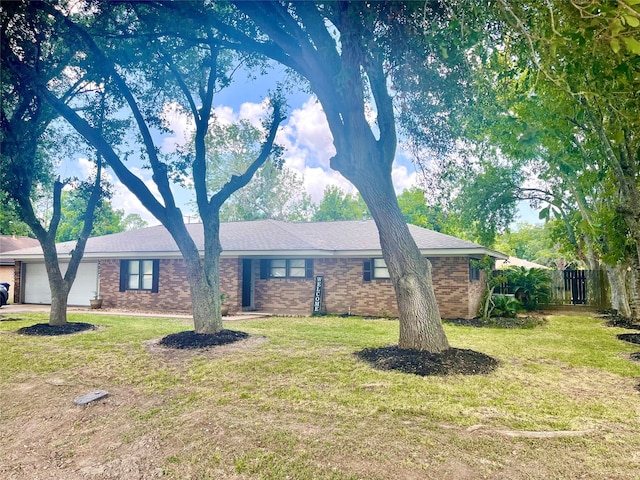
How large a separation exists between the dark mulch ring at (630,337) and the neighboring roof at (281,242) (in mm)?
4360

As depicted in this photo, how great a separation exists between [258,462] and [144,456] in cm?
106

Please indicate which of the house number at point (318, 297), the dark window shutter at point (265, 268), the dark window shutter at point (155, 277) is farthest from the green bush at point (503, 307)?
the dark window shutter at point (155, 277)

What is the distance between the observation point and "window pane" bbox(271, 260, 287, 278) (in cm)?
1620

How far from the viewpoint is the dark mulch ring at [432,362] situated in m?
6.07

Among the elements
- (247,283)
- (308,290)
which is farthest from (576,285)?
(247,283)

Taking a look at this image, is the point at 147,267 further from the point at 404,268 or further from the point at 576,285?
A: the point at 576,285

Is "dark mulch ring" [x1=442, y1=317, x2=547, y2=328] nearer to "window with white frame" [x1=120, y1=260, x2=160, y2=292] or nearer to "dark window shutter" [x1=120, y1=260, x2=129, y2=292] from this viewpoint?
"window with white frame" [x1=120, y1=260, x2=160, y2=292]

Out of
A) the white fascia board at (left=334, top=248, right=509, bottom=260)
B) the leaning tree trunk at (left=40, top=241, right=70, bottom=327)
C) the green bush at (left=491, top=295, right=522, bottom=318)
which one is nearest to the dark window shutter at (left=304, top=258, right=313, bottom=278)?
the white fascia board at (left=334, top=248, right=509, bottom=260)

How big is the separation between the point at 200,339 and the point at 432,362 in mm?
4738

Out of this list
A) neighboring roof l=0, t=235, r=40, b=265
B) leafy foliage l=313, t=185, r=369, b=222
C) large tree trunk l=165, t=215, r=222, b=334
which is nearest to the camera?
large tree trunk l=165, t=215, r=222, b=334

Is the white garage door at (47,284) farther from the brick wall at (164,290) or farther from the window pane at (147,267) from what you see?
the window pane at (147,267)

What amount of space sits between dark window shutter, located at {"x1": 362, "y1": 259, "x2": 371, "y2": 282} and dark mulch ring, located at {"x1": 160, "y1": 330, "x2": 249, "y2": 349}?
265 inches

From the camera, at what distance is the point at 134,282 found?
17.3m

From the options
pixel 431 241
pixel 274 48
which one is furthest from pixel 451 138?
pixel 431 241
